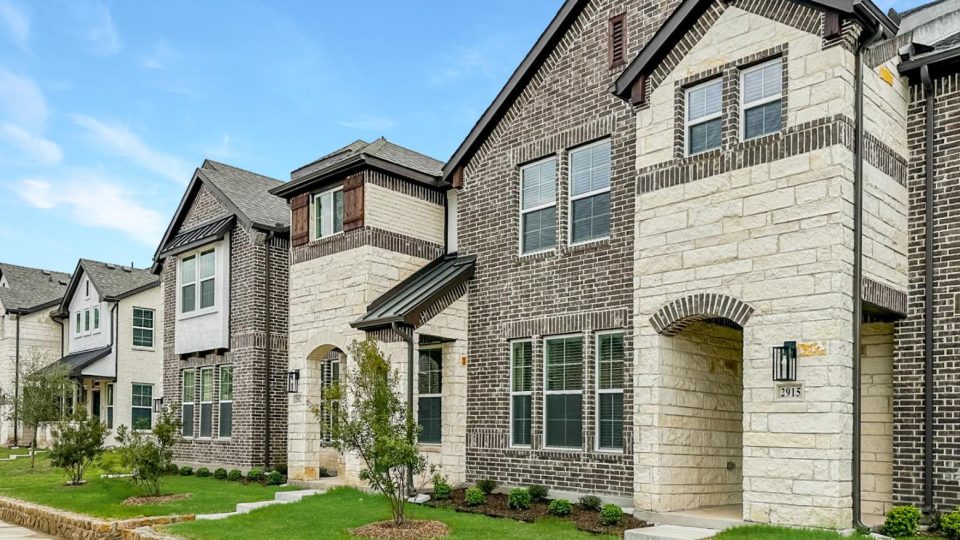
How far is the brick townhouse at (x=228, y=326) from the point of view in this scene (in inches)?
841

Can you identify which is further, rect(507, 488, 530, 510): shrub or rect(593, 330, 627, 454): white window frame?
rect(593, 330, 627, 454): white window frame

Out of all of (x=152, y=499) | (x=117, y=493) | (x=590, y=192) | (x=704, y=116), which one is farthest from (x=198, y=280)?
(x=704, y=116)

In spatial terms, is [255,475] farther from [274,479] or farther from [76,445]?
[76,445]

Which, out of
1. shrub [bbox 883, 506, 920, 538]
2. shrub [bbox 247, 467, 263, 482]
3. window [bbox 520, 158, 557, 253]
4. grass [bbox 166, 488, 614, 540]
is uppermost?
window [bbox 520, 158, 557, 253]

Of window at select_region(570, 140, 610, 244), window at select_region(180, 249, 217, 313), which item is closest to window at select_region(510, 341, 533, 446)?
window at select_region(570, 140, 610, 244)

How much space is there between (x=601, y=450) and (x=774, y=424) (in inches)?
147

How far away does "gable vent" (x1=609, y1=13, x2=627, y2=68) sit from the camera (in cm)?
1480

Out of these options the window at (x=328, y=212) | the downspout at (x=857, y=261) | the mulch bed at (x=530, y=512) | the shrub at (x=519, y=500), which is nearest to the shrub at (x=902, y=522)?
the downspout at (x=857, y=261)

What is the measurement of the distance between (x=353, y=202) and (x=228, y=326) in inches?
255

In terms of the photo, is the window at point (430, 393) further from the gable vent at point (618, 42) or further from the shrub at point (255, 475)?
the gable vent at point (618, 42)

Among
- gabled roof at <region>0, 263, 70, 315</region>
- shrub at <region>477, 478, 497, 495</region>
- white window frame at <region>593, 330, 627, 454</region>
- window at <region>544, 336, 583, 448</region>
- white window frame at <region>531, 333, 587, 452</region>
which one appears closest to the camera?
white window frame at <region>593, 330, 627, 454</region>

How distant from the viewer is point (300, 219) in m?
19.4

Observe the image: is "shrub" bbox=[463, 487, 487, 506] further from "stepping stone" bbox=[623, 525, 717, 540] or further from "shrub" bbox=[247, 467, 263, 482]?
"shrub" bbox=[247, 467, 263, 482]

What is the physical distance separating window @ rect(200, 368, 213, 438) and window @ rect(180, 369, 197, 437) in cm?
28
